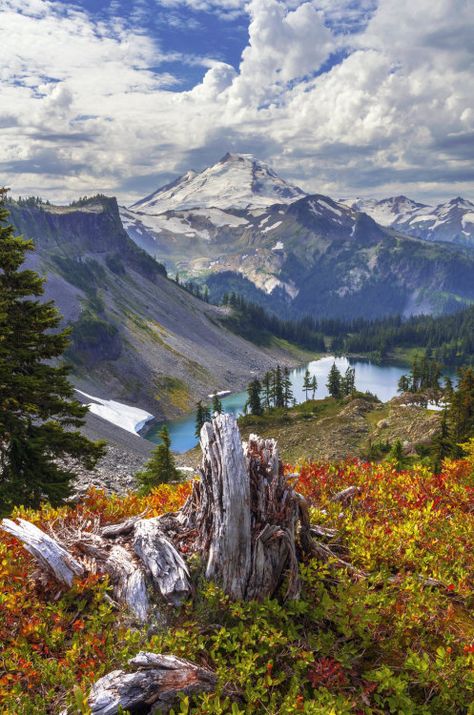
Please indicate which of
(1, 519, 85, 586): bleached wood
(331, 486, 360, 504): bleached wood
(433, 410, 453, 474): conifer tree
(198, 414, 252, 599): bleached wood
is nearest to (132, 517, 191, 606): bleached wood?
(198, 414, 252, 599): bleached wood

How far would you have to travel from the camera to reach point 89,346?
560 ft

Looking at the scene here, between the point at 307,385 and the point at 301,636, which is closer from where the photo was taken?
the point at 301,636

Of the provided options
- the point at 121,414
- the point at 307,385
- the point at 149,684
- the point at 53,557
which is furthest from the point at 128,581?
the point at 307,385

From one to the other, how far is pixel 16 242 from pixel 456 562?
54.0 feet

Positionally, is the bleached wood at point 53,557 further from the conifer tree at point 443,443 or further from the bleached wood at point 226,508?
the conifer tree at point 443,443

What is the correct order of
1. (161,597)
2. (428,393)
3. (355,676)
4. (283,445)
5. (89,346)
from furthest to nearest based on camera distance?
1. (89,346)
2. (428,393)
3. (283,445)
4. (161,597)
5. (355,676)

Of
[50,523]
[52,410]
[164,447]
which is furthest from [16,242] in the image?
[164,447]

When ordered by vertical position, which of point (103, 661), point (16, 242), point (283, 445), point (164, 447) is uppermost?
point (16, 242)

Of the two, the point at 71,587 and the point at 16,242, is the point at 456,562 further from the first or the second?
the point at 16,242

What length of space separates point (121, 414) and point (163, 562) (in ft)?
449

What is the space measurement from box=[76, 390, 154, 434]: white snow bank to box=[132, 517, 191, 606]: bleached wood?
Answer: 387 ft

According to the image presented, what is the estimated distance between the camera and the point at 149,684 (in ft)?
19.3

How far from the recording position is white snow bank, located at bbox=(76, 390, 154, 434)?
128875 millimetres

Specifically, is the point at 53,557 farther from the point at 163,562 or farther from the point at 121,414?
the point at 121,414
